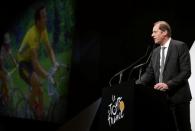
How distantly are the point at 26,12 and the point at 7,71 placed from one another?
0.97 meters

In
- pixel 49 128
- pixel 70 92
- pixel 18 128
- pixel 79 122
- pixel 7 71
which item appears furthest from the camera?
pixel 7 71

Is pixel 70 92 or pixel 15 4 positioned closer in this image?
pixel 70 92

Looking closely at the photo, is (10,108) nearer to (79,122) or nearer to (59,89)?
(59,89)

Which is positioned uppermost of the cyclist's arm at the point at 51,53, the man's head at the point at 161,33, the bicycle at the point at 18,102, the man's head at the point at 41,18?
the man's head at the point at 161,33

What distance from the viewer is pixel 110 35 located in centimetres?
415

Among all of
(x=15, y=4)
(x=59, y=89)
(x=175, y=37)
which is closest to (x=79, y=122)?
(x=59, y=89)

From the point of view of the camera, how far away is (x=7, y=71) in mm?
5605

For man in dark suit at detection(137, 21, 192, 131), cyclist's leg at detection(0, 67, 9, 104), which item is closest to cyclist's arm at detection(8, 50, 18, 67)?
cyclist's leg at detection(0, 67, 9, 104)

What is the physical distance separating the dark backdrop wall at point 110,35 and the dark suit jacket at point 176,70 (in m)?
1.13

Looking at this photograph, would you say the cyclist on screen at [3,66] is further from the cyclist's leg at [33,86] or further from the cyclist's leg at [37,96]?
the cyclist's leg at [37,96]

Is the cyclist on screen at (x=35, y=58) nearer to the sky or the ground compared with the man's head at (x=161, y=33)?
nearer to the ground

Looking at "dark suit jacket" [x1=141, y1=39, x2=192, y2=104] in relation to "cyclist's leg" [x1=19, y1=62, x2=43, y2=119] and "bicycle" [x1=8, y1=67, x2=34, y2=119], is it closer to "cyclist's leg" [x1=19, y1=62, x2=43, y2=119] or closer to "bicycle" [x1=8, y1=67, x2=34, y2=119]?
"cyclist's leg" [x1=19, y1=62, x2=43, y2=119]

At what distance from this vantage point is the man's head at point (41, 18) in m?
5.12

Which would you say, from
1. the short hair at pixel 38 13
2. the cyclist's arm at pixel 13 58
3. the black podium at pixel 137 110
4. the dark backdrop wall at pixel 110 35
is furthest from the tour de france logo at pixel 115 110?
the cyclist's arm at pixel 13 58
